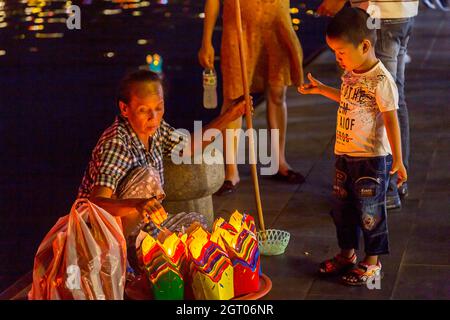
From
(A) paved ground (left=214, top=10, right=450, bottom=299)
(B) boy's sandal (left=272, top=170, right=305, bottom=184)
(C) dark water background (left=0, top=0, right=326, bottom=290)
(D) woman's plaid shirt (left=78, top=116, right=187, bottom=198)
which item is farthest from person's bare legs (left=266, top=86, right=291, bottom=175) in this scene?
(D) woman's plaid shirt (left=78, top=116, right=187, bottom=198)

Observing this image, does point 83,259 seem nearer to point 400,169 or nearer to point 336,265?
point 336,265

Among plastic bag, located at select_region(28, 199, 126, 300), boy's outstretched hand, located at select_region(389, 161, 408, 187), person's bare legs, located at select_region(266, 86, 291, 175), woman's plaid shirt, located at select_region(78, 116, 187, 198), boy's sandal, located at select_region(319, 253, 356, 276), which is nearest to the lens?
plastic bag, located at select_region(28, 199, 126, 300)

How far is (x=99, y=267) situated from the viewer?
4.33 m

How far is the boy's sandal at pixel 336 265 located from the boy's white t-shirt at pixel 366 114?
0.56m

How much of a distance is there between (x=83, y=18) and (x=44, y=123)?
9253 millimetres

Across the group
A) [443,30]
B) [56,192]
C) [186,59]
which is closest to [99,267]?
[56,192]

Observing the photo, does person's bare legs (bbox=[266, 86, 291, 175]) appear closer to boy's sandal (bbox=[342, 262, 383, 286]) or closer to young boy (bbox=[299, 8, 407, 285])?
young boy (bbox=[299, 8, 407, 285])

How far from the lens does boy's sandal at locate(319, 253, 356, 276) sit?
16.8 feet

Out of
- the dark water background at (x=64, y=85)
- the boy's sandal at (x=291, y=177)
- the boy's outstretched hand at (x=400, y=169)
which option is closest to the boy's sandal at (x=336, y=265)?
the boy's outstretched hand at (x=400, y=169)

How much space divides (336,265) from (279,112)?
2090mm

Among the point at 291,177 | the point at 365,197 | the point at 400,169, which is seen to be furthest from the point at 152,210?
the point at 291,177

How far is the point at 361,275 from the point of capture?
4.95 meters

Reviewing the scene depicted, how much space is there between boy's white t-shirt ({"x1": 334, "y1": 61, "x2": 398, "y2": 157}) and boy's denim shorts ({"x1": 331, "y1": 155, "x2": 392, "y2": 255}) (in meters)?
0.05
